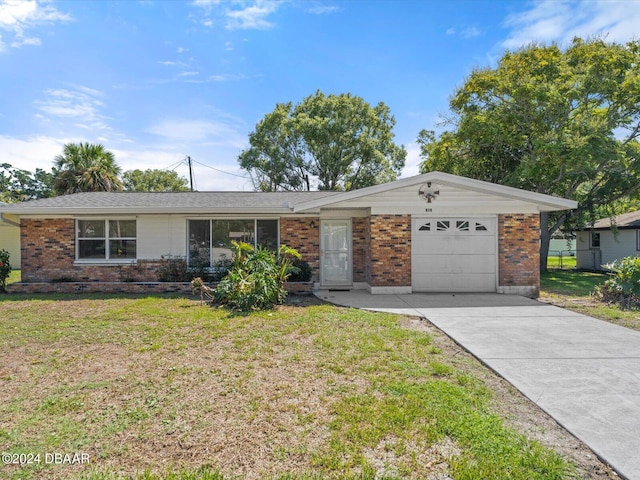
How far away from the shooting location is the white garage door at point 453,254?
1061 cm

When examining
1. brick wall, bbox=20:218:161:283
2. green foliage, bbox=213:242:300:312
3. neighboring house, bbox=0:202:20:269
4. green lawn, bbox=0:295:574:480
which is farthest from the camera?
neighboring house, bbox=0:202:20:269

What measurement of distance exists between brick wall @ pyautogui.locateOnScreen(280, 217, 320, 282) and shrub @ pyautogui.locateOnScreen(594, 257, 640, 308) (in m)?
7.76

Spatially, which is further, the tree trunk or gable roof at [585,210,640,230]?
the tree trunk

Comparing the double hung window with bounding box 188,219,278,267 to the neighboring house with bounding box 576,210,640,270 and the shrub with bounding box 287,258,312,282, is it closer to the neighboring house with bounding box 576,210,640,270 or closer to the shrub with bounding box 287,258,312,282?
the shrub with bounding box 287,258,312,282

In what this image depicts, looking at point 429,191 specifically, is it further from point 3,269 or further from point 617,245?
point 617,245

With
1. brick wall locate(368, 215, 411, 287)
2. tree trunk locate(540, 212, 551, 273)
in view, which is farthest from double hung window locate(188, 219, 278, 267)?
tree trunk locate(540, 212, 551, 273)

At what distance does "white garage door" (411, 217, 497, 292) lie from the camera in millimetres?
10609

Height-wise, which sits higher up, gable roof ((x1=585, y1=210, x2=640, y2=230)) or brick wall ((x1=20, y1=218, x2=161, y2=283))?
gable roof ((x1=585, y1=210, x2=640, y2=230))

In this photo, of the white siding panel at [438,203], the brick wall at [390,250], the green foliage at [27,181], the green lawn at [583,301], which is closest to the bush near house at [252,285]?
the brick wall at [390,250]

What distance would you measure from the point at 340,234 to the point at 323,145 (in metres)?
19.1

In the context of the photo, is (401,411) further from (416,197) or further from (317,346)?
(416,197)

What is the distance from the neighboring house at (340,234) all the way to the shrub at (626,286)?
5.77ft

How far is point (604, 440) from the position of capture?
2.92m

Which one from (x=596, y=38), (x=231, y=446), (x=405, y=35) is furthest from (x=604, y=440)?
(x=596, y=38)
